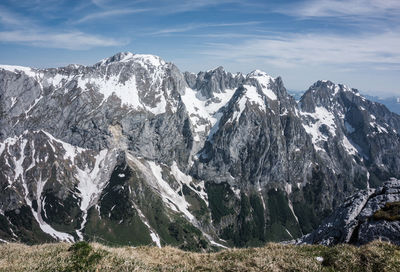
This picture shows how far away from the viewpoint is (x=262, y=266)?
1546 centimetres

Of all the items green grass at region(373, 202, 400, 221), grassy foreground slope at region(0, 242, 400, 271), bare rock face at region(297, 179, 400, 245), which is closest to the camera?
grassy foreground slope at region(0, 242, 400, 271)

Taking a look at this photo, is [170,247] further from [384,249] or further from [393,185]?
[393,185]

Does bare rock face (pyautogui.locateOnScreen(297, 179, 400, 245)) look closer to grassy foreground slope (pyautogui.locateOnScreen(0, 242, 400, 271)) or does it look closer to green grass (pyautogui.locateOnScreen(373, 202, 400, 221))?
green grass (pyautogui.locateOnScreen(373, 202, 400, 221))

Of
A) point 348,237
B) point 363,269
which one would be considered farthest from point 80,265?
point 348,237

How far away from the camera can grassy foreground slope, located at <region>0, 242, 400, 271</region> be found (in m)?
14.2

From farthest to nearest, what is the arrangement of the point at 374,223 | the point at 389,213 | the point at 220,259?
the point at 389,213 < the point at 374,223 < the point at 220,259

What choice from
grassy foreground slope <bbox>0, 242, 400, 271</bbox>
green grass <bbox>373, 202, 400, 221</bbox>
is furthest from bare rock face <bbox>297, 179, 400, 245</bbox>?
grassy foreground slope <bbox>0, 242, 400, 271</bbox>

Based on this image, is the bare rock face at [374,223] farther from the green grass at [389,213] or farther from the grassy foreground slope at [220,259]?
the grassy foreground slope at [220,259]

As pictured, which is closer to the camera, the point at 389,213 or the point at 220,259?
the point at 220,259

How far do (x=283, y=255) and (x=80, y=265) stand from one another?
38.6 feet

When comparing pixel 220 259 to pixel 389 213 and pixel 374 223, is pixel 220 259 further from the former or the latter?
pixel 389 213

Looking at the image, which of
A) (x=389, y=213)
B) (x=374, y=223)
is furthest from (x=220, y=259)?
(x=389, y=213)

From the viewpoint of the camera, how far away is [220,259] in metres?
19.2

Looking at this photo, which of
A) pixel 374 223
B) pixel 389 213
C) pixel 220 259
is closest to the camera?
pixel 220 259
